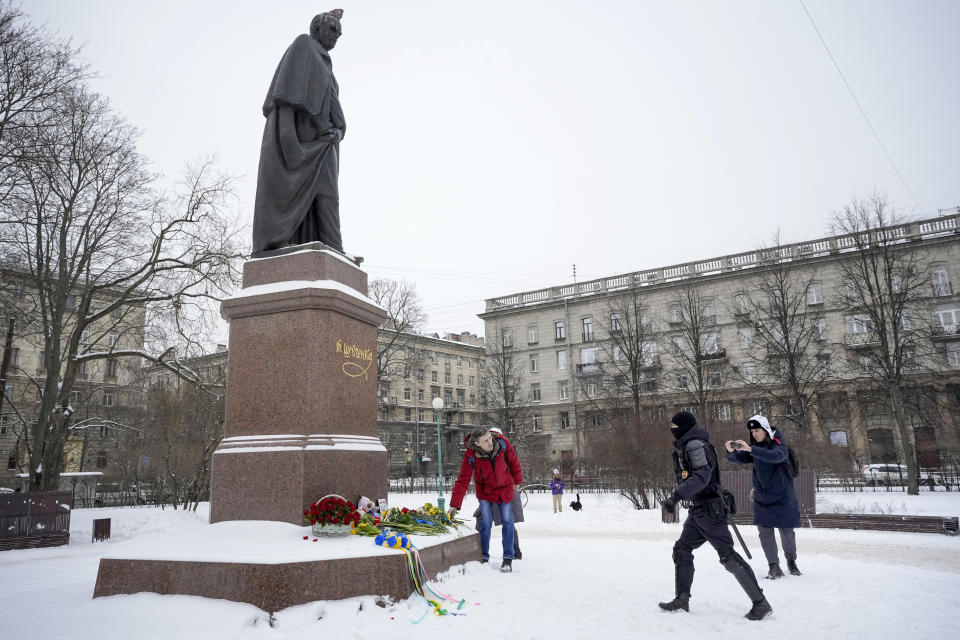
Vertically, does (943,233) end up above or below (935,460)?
above

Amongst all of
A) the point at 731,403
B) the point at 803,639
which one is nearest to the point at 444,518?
the point at 803,639

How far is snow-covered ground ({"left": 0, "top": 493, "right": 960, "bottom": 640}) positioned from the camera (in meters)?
4.54

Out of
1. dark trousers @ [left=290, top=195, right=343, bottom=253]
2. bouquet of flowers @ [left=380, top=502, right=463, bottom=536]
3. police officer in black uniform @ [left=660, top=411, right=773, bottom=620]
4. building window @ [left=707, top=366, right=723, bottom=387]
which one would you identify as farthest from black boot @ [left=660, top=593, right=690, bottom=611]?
building window @ [left=707, top=366, right=723, bottom=387]

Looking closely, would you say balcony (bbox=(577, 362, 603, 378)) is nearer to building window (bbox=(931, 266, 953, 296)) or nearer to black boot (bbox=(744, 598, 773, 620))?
building window (bbox=(931, 266, 953, 296))

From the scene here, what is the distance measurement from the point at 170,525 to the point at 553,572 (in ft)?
45.7

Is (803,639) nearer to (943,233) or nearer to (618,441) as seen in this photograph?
(618,441)

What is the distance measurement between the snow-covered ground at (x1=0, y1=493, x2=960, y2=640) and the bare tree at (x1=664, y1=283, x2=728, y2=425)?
27.9 metres

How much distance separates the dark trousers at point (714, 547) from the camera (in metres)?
5.11

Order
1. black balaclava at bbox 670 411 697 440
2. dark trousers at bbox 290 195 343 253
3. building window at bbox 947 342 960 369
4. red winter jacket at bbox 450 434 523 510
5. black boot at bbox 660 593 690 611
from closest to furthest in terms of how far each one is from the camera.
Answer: black boot at bbox 660 593 690 611
black balaclava at bbox 670 411 697 440
red winter jacket at bbox 450 434 523 510
dark trousers at bbox 290 195 343 253
building window at bbox 947 342 960 369

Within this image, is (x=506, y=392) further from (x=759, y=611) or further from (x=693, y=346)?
(x=759, y=611)

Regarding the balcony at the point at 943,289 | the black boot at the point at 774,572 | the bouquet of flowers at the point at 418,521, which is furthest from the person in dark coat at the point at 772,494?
the balcony at the point at 943,289

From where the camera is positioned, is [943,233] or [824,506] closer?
[824,506]

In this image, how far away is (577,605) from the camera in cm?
561

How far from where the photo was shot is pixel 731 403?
4375 centimetres
